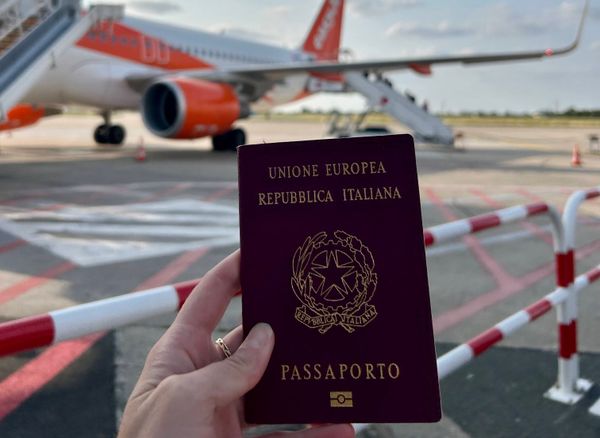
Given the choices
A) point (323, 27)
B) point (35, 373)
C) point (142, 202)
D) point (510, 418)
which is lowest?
point (510, 418)

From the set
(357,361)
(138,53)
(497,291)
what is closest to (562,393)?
(497,291)

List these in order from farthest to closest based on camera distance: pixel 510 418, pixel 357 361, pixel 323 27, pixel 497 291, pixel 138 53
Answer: pixel 323 27, pixel 138 53, pixel 497 291, pixel 510 418, pixel 357 361

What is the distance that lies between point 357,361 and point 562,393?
2300 mm

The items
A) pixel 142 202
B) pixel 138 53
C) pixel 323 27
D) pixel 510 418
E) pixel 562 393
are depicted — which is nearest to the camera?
pixel 510 418

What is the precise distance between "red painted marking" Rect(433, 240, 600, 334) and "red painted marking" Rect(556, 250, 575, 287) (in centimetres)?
86

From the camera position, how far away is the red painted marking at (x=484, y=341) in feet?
7.61

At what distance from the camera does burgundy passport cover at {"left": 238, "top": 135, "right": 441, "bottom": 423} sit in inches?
39.6

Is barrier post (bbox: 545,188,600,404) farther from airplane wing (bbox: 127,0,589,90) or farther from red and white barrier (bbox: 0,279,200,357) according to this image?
airplane wing (bbox: 127,0,589,90)

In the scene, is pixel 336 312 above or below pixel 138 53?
below

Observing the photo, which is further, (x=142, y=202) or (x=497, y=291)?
(x=142, y=202)

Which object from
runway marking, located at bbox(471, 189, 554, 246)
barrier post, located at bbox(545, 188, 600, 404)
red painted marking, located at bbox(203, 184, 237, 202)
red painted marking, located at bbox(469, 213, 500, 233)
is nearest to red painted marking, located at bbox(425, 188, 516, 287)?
runway marking, located at bbox(471, 189, 554, 246)

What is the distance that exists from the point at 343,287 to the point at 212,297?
0.26m

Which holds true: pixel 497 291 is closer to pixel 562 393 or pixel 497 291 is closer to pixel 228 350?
pixel 562 393

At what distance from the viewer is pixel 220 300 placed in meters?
1.08
